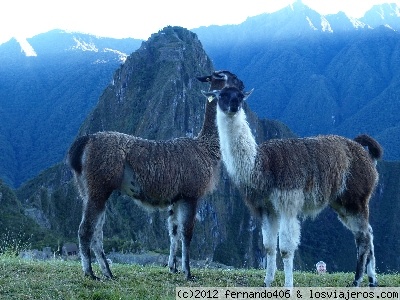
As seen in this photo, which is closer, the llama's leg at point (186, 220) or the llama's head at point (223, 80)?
the llama's leg at point (186, 220)

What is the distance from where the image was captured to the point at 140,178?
26.1ft

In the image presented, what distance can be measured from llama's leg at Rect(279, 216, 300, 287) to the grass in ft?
2.56

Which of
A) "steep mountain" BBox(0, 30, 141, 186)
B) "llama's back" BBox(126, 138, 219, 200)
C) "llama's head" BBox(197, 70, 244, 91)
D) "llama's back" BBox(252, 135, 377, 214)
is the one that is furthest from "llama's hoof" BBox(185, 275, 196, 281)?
"steep mountain" BBox(0, 30, 141, 186)

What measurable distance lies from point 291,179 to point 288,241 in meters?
0.75

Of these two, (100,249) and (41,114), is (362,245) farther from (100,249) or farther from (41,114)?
(41,114)

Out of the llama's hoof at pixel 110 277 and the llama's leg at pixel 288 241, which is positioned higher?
the llama's leg at pixel 288 241

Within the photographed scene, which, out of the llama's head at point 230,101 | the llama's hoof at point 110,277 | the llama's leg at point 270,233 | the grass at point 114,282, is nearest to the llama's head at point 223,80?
the llama's head at point 230,101

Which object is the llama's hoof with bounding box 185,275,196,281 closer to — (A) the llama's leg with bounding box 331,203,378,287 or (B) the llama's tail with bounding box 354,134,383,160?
(A) the llama's leg with bounding box 331,203,378,287

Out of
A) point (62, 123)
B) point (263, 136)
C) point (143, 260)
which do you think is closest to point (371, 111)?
point (263, 136)

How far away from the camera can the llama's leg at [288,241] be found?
6621mm

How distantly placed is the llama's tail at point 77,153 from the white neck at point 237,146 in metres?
2.03

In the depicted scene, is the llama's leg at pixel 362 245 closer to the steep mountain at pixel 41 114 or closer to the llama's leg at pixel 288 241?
the llama's leg at pixel 288 241

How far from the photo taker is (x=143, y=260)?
23.0 m

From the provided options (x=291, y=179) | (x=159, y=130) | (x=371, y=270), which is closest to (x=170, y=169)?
(x=291, y=179)
